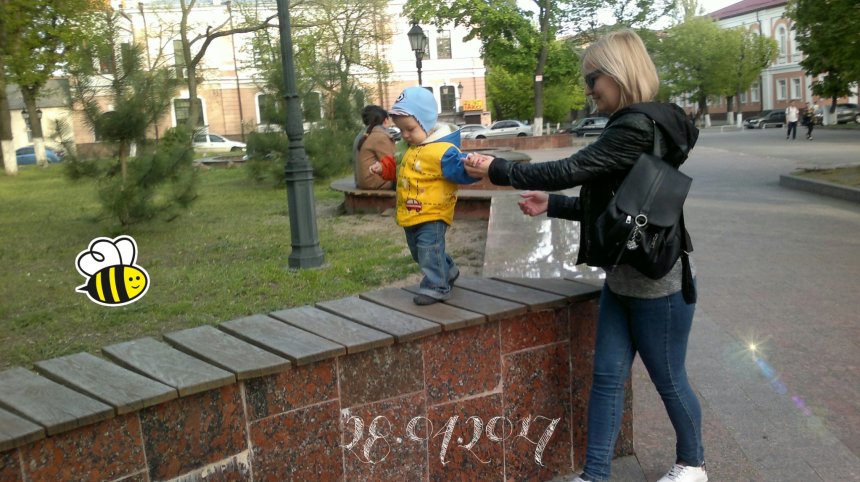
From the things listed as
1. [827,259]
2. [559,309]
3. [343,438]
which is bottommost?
[827,259]

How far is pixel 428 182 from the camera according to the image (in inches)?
138

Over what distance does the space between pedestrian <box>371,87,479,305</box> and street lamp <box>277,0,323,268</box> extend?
5.08m

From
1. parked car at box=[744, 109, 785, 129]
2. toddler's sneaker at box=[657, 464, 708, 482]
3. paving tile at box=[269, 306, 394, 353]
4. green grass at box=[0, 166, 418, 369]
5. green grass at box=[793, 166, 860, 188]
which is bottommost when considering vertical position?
parked car at box=[744, 109, 785, 129]

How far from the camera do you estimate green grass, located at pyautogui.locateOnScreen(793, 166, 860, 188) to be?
14373 millimetres

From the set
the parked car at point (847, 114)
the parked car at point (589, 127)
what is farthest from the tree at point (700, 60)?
the parked car at point (847, 114)

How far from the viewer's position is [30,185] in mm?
24016

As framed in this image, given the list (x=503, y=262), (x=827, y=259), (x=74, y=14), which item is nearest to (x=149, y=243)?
(x=503, y=262)

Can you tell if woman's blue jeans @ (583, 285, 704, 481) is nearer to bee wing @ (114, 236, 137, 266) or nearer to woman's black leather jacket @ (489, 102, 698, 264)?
woman's black leather jacket @ (489, 102, 698, 264)

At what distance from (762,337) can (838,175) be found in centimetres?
1137

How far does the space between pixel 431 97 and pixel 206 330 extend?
4.42 ft

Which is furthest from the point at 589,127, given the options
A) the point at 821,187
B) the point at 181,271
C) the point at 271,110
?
the point at 181,271

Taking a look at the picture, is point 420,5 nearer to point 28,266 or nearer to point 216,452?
point 28,266

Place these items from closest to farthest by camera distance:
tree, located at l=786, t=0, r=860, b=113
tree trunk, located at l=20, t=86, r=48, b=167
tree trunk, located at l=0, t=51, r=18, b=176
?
tree, located at l=786, t=0, r=860, b=113 → tree trunk, located at l=0, t=51, r=18, b=176 → tree trunk, located at l=20, t=86, r=48, b=167

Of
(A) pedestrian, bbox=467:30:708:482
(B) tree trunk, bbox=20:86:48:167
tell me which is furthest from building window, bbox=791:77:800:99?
(A) pedestrian, bbox=467:30:708:482
